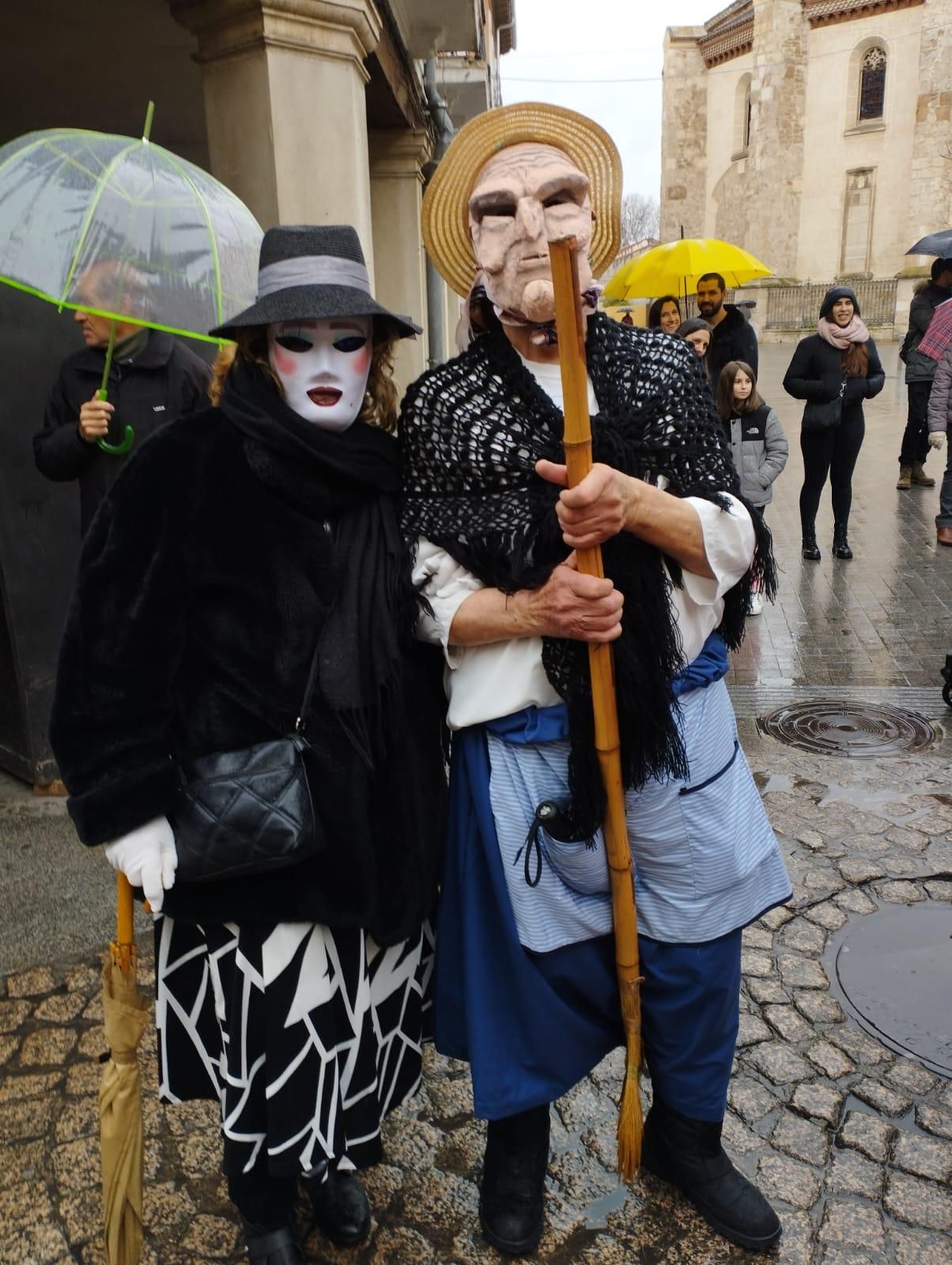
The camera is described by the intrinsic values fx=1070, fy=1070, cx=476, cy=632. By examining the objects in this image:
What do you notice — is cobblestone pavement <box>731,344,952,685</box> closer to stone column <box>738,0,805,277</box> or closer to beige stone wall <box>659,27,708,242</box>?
stone column <box>738,0,805,277</box>

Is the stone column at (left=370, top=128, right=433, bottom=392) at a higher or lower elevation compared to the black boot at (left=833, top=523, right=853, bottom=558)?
higher

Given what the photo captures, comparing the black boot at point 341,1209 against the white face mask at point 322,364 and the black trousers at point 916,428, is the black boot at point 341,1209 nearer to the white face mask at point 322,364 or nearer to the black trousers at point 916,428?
the white face mask at point 322,364

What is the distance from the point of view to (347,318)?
6.01 feet

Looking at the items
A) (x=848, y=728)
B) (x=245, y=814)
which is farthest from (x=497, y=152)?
(x=848, y=728)

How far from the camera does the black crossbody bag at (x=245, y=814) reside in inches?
68.4

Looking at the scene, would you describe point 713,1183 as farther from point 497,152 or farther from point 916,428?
point 916,428

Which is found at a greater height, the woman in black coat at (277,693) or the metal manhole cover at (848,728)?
the woman in black coat at (277,693)

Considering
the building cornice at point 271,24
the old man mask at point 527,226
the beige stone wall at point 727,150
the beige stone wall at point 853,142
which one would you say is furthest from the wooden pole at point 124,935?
the beige stone wall at point 727,150

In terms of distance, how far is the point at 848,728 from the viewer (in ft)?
15.9

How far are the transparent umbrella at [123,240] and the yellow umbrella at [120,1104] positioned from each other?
1.19 meters

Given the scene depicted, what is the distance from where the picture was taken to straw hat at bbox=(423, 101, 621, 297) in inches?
77.4

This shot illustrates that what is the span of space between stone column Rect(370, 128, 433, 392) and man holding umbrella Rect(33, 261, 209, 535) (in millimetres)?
4343

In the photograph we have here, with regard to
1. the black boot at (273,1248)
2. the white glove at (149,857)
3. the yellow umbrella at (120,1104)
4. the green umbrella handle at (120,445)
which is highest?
the green umbrella handle at (120,445)

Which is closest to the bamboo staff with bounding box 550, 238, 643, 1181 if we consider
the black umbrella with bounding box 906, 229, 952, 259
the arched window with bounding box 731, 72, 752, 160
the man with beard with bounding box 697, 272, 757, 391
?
the man with beard with bounding box 697, 272, 757, 391
